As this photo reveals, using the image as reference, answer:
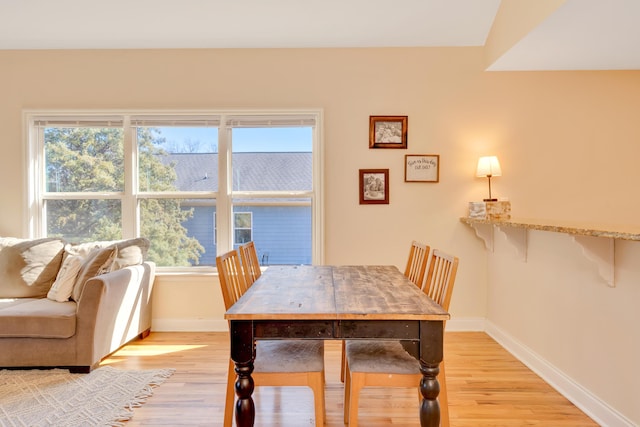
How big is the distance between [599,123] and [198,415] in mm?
3933

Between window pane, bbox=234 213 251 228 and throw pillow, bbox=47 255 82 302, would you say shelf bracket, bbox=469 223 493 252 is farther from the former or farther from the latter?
throw pillow, bbox=47 255 82 302

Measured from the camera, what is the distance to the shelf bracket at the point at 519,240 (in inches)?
116

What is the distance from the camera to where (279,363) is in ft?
5.88

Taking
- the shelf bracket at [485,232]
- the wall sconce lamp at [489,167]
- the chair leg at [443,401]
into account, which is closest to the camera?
the chair leg at [443,401]


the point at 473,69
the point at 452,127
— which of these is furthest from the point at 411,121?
the point at 473,69

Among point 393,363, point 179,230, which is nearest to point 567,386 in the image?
point 393,363

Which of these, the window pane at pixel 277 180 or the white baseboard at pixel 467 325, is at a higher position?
the window pane at pixel 277 180

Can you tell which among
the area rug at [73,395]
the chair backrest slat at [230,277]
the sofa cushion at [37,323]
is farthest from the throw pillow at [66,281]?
the chair backrest slat at [230,277]

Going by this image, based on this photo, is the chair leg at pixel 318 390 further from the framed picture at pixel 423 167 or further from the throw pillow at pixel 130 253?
the framed picture at pixel 423 167

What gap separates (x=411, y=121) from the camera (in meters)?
3.58

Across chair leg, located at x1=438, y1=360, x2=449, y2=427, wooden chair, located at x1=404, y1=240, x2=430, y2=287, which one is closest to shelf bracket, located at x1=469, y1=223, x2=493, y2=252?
wooden chair, located at x1=404, y1=240, x2=430, y2=287

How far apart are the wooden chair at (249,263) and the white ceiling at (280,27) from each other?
200 centimetres

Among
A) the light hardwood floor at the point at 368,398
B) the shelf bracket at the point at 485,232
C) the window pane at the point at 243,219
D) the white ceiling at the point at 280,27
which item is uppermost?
the white ceiling at the point at 280,27

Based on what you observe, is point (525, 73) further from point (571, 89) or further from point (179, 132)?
point (179, 132)
